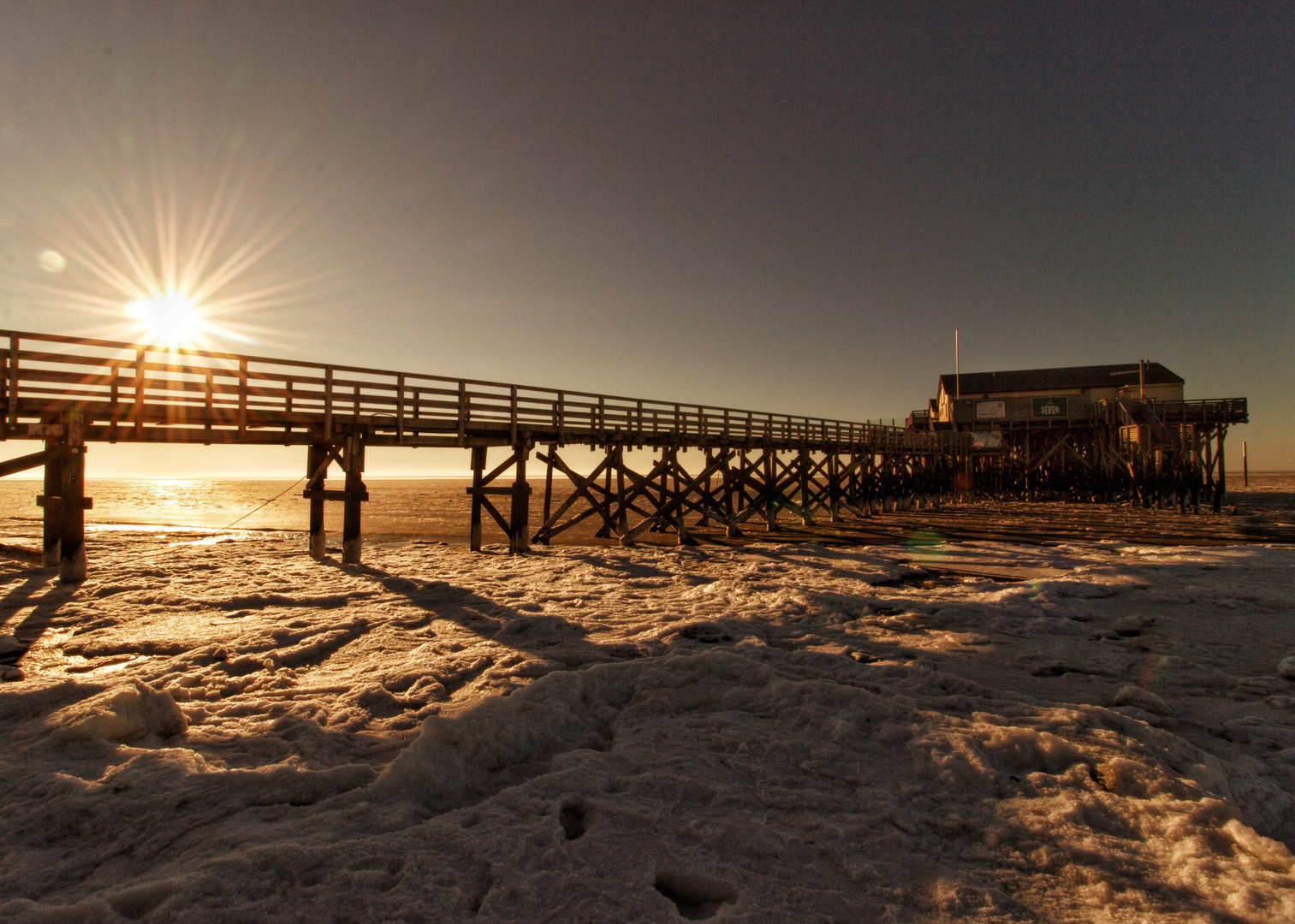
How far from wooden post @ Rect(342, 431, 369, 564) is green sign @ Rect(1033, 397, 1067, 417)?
4049 cm

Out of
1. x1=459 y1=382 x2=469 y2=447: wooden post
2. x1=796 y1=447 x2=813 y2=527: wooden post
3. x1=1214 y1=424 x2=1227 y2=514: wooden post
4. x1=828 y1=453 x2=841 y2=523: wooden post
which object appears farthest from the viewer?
x1=1214 y1=424 x2=1227 y2=514: wooden post

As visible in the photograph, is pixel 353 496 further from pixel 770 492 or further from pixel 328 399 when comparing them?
pixel 770 492

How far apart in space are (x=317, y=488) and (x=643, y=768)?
986 centimetres

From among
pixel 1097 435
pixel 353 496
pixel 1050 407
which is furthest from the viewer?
pixel 1050 407

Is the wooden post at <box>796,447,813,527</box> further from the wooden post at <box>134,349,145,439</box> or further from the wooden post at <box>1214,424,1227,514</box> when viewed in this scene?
the wooden post at <box>1214,424,1227,514</box>

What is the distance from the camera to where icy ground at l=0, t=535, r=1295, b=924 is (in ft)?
7.34

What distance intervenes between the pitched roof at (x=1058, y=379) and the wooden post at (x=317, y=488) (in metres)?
46.0

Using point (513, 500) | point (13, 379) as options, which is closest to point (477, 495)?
point (513, 500)

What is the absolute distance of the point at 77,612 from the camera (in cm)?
665

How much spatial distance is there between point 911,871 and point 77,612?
8520mm

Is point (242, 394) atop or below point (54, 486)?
atop

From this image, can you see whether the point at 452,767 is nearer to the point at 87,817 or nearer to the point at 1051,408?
the point at 87,817

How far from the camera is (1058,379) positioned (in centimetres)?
4428

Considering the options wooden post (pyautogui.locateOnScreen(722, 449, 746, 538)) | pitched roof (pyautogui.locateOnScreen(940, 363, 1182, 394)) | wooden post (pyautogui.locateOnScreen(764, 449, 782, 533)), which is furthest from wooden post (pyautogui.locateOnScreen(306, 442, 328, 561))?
pitched roof (pyautogui.locateOnScreen(940, 363, 1182, 394))
